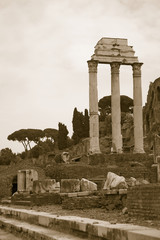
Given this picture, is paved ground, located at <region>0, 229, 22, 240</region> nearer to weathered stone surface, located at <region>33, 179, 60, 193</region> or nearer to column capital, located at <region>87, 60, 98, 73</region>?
weathered stone surface, located at <region>33, 179, 60, 193</region>

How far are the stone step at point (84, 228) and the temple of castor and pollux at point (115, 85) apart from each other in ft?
65.2

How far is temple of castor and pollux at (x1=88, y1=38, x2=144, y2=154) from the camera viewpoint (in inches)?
1179

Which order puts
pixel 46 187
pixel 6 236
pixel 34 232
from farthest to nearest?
pixel 46 187 < pixel 6 236 < pixel 34 232

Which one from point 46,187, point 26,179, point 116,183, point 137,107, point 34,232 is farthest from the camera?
point 137,107

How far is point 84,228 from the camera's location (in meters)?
6.54

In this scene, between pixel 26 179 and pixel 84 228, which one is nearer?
pixel 84 228

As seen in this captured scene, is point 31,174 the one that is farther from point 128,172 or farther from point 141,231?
point 141,231

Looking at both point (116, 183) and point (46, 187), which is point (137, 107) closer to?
point (46, 187)

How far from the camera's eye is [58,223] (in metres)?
7.68

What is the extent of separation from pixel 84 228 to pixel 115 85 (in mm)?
24616

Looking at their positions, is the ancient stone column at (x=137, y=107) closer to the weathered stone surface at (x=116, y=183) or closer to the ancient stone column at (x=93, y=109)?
the ancient stone column at (x=93, y=109)

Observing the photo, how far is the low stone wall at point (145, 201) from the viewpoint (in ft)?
24.1

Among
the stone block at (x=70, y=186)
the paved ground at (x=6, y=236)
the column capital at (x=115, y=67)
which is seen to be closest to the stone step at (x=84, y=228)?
the paved ground at (x=6, y=236)

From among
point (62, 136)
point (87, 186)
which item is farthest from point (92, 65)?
point (62, 136)
